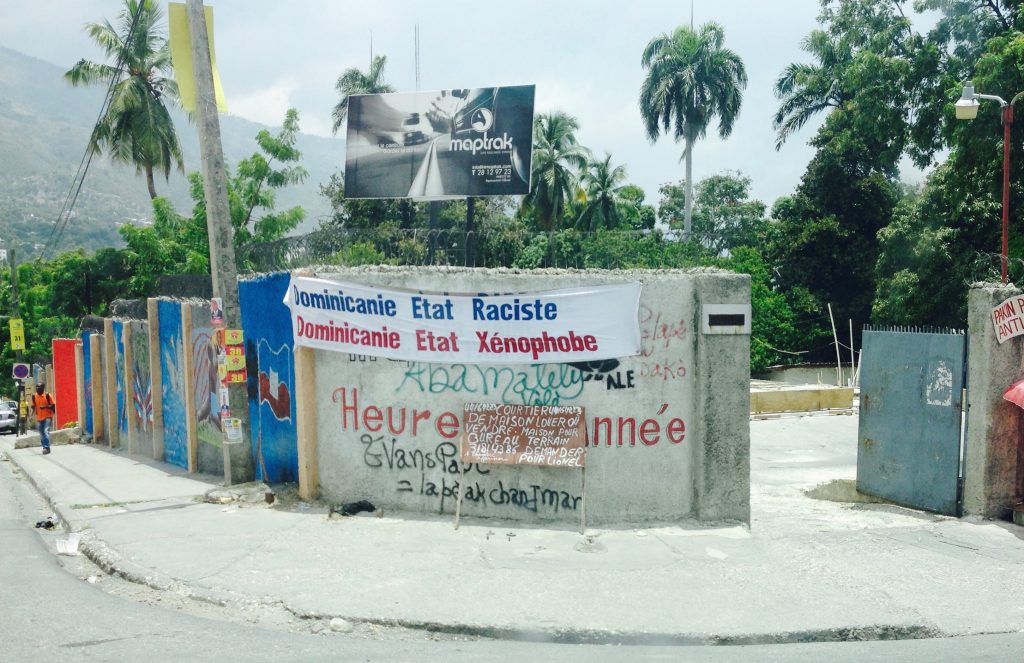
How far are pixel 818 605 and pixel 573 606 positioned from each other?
1.93 metres

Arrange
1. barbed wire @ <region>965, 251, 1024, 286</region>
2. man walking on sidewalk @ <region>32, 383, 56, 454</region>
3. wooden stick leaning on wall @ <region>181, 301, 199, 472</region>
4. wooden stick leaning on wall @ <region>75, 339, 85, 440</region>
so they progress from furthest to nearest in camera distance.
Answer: barbed wire @ <region>965, 251, 1024, 286</region> → wooden stick leaning on wall @ <region>75, 339, 85, 440</region> → man walking on sidewalk @ <region>32, 383, 56, 454</region> → wooden stick leaning on wall @ <region>181, 301, 199, 472</region>

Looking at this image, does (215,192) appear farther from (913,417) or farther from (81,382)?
(81,382)

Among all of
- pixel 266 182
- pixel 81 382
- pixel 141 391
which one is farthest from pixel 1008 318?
pixel 266 182

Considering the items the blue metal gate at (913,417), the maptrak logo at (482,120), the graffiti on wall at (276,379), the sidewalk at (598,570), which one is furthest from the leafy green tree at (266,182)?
the blue metal gate at (913,417)

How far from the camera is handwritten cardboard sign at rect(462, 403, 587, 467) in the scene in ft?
29.8

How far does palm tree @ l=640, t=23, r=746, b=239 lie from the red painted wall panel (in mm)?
33151

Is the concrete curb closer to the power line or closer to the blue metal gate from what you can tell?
the blue metal gate

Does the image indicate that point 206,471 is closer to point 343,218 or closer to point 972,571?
point 972,571

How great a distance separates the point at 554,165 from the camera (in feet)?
164

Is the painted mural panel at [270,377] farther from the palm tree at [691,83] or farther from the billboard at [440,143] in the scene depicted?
the palm tree at [691,83]

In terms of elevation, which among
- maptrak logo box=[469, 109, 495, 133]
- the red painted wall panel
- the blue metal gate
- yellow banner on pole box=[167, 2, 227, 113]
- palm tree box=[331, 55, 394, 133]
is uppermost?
palm tree box=[331, 55, 394, 133]

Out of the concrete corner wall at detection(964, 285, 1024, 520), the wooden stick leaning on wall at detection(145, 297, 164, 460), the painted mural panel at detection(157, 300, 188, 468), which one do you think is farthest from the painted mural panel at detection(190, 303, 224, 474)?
the concrete corner wall at detection(964, 285, 1024, 520)

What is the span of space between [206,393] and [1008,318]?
34.6 feet

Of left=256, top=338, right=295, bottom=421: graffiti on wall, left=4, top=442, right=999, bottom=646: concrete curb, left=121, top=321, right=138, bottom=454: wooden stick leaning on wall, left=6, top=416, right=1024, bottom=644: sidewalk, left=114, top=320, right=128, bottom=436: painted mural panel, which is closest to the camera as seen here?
left=4, top=442, right=999, bottom=646: concrete curb
